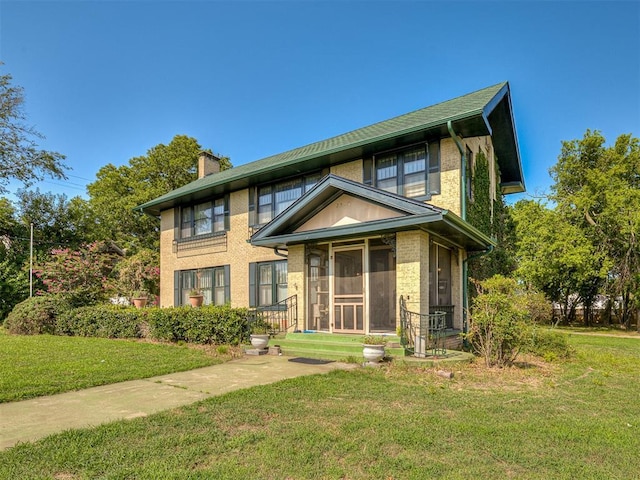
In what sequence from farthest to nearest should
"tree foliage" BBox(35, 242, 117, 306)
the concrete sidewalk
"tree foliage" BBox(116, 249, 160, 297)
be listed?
"tree foliage" BBox(116, 249, 160, 297) → "tree foliage" BBox(35, 242, 117, 306) → the concrete sidewalk

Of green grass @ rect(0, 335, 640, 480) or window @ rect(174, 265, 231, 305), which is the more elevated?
window @ rect(174, 265, 231, 305)

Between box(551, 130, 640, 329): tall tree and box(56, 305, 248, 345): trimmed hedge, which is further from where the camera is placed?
box(551, 130, 640, 329): tall tree

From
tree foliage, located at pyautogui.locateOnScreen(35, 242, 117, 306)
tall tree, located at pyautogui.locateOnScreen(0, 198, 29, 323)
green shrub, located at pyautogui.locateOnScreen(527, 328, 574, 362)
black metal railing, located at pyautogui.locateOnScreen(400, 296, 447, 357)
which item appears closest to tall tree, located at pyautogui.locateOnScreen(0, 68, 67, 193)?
tall tree, located at pyautogui.locateOnScreen(0, 198, 29, 323)

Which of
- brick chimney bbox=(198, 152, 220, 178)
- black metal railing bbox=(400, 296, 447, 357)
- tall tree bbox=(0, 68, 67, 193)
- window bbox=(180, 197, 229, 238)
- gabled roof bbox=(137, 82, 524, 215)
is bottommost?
black metal railing bbox=(400, 296, 447, 357)

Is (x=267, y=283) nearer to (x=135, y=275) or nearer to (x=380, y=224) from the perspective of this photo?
(x=380, y=224)

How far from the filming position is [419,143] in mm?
11859

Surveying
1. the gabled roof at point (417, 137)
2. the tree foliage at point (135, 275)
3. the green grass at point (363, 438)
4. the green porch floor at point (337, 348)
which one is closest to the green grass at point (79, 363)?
the green porch floor at point (337, 348)

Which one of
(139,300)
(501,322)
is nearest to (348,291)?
(501,322)

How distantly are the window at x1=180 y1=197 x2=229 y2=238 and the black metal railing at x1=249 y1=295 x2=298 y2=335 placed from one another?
18.0ft

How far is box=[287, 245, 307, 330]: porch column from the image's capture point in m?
11.6

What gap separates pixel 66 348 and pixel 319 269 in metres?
7.49

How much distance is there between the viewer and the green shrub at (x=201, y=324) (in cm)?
1138

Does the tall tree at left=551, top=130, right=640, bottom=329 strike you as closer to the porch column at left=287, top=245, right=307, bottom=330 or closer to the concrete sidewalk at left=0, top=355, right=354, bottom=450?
the porch column at left=287, top=245, right=307, bottom=330

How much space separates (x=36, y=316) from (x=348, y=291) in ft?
42.0
